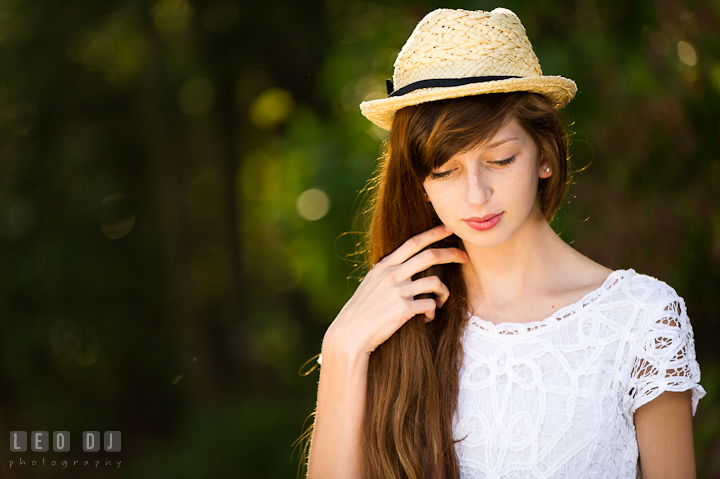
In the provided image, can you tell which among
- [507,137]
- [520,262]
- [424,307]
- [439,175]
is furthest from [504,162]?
[424,307]

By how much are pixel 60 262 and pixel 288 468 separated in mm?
3068

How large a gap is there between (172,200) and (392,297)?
5.34 metres

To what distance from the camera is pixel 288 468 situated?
17.5ft

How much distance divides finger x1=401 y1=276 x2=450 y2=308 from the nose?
376 millimetres

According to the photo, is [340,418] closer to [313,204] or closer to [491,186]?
[491,186]

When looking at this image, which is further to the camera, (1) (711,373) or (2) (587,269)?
(1) (711,373)

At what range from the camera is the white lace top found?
1682 mm

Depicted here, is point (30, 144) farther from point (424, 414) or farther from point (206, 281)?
point (424, 414)

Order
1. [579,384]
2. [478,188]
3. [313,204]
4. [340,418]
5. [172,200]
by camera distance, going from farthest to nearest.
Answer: [172,200] < [313,204] < [340,418] < [579,384] < [478,188]

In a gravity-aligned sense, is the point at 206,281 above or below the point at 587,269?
below

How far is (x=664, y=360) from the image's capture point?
5.42 feet

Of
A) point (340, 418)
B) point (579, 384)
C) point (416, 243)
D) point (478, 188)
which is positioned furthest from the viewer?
point (416, 243)

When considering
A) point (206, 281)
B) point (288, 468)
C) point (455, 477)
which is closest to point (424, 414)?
point (455, 477)

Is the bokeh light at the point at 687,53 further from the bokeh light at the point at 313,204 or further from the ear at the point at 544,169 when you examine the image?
the bokeh light at the point at 313,204
